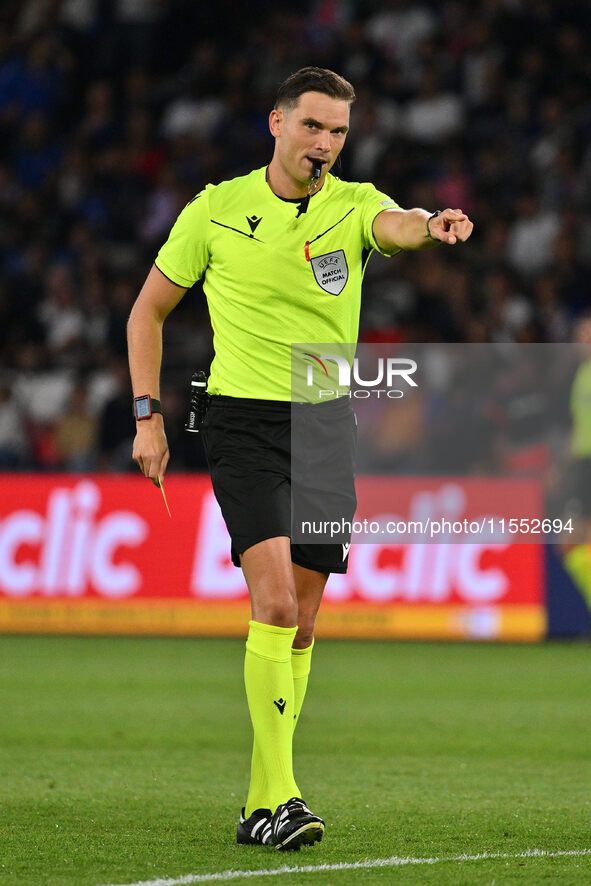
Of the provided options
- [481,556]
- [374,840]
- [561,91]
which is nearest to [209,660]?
[481,556]

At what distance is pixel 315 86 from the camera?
4676 millimetres

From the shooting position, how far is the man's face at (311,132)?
466 cm

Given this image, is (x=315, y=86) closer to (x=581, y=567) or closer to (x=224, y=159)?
(x=581, y=567)

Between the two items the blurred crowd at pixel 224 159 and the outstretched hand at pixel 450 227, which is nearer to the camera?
the outstretched hand at pixel 450 227

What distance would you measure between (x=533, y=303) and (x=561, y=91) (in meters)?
2.77

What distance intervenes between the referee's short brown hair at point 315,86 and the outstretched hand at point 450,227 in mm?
603

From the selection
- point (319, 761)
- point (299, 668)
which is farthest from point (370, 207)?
point (319, 761)

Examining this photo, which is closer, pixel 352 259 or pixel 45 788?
pixel 352 259

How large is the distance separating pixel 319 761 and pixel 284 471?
86.9 inches

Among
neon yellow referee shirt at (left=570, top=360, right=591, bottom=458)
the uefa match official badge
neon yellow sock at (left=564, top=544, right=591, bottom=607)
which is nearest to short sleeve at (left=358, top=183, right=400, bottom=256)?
the uefa match official badge

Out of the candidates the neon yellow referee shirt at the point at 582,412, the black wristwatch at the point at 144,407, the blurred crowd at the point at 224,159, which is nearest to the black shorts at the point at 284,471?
the black wristwatch at the point at 144,407

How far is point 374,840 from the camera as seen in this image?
4688mm

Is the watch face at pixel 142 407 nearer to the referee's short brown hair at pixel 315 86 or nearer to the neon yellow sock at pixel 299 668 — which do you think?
the neon yellow sock at pixel 299 668

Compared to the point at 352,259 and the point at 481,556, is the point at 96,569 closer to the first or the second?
the point at 481,556
